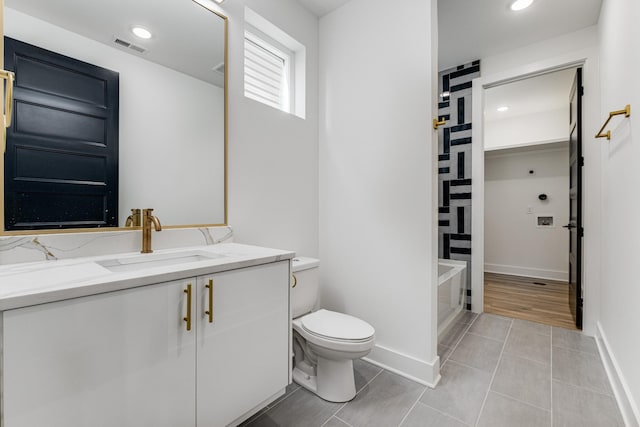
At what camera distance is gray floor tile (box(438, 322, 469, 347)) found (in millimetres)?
2338

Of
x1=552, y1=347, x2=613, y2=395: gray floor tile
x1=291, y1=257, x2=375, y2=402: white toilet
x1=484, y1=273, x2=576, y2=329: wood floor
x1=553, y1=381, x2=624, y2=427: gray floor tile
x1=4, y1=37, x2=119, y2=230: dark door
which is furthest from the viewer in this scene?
x1=484, y1=273, x2=576, y2=329: wood floor

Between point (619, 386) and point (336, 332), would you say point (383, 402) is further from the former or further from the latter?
point (619, 386)

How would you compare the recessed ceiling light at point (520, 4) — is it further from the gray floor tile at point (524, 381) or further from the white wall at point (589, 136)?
the gray floor tile at point (524, 381)

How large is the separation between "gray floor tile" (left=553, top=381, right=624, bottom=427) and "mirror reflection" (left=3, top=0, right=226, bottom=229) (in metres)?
2.13

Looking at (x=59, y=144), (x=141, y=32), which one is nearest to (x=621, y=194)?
(x=141, y=32)

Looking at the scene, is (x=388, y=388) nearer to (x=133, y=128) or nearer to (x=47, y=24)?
(x=133, y=128)

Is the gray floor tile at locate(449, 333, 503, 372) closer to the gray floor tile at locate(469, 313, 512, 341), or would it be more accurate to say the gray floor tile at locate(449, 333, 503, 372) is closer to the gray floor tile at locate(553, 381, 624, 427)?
the gray floor tile at locate(469, 313, 512, 341)

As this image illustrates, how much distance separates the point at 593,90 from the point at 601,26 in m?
0.48

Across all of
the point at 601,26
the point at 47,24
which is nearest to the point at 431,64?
the point at 601,26

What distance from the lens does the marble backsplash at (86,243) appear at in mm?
1081

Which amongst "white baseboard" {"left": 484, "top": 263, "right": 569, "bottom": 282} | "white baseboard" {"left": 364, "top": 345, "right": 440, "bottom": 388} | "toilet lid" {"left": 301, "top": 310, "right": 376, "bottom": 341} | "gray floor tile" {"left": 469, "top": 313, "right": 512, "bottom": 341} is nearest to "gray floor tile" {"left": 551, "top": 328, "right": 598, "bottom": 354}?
"gray floor tile" {"left": 469, "top": 313, "right": 512, "bottom": 341}

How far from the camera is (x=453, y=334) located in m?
2.50

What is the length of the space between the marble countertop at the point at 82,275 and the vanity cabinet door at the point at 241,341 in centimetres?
5

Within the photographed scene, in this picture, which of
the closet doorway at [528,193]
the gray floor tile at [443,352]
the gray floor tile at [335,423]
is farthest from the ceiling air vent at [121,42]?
the closet doorway at [528,193]
